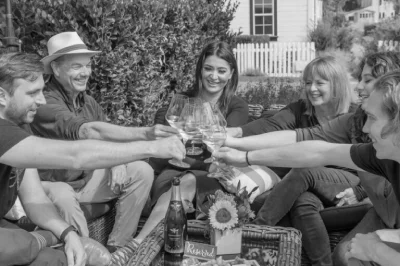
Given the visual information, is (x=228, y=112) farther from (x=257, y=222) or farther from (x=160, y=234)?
(x=160, y=234)

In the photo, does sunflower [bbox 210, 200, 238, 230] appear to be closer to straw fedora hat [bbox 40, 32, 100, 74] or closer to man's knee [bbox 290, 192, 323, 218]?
man's knee [bbox 290, 192, 323, 218]

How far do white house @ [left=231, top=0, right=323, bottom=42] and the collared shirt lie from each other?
662 inches

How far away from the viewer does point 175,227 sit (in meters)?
2.73

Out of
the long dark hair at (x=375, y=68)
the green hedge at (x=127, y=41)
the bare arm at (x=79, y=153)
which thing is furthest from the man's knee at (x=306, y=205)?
the green hedge at (x=127, y=41)

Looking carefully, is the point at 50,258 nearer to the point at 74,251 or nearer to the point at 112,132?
the point at 74,251

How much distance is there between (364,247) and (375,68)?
4.86 feet

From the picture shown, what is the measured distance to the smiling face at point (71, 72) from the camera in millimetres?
3943

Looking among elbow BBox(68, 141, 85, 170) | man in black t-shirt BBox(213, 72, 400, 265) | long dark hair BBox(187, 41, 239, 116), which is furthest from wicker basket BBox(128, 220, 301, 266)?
long dark hair BBox(187, 41, 239, 116)

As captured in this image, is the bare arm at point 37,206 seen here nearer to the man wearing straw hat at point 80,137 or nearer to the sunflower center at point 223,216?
the man wearing straw hat at point 80,137

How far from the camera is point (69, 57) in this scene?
399 cm

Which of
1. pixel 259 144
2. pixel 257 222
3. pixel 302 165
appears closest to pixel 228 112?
pixel 259 144

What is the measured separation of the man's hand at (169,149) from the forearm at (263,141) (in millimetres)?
798

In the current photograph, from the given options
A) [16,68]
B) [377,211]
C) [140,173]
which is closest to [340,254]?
[377,211]

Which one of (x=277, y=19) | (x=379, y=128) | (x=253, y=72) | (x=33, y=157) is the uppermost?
(x=277, y=19)
